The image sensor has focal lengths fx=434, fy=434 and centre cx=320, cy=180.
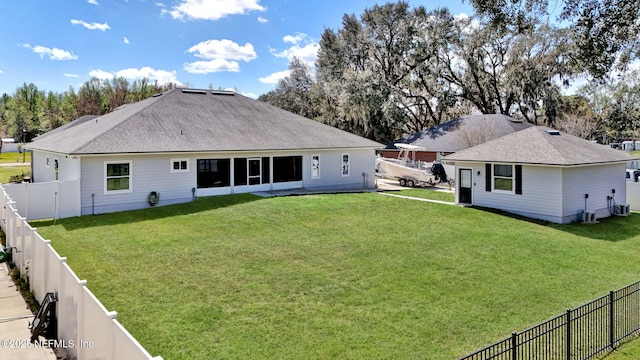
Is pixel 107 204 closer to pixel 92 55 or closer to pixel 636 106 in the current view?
pixel 92 55

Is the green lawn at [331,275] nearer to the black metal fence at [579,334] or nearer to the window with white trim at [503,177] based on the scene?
the black metal fence at [579,334]

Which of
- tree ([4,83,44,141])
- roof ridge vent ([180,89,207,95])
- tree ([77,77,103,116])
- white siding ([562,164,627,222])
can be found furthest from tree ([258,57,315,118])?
tree ([4,83,44,141])

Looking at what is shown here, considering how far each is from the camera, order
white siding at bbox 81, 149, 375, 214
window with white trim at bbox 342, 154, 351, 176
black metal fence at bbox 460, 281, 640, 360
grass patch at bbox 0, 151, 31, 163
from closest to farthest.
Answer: black metal fence at bbox 460, 281, 640, 360 → white siding at bbox 81, 149, 375, 214 → window with white trim at bbox 342, 154, 351, 176 → grass patch at bbox 0, 151, 31, 163

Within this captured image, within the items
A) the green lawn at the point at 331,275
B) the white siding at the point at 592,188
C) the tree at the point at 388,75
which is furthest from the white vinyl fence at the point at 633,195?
the tree at the point at 388,75

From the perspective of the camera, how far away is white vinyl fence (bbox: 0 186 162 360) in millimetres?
4395

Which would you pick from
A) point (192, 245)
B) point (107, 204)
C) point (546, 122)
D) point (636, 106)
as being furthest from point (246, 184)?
point (636, 106)

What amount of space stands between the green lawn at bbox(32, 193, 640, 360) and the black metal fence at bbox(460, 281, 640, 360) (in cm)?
55

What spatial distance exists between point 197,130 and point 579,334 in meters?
17.6

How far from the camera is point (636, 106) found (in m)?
55.9

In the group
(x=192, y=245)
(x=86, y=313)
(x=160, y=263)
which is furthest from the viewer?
(x=192, y=245)

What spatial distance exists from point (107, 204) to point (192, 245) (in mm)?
6527

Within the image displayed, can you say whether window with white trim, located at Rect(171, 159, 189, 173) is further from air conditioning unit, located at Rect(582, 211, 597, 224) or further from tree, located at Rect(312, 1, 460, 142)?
tree, located at Rect(312, 1, 460, 142)

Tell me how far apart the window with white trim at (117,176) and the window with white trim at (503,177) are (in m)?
15.6

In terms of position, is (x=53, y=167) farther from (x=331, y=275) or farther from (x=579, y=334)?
(x=579, y=334)
